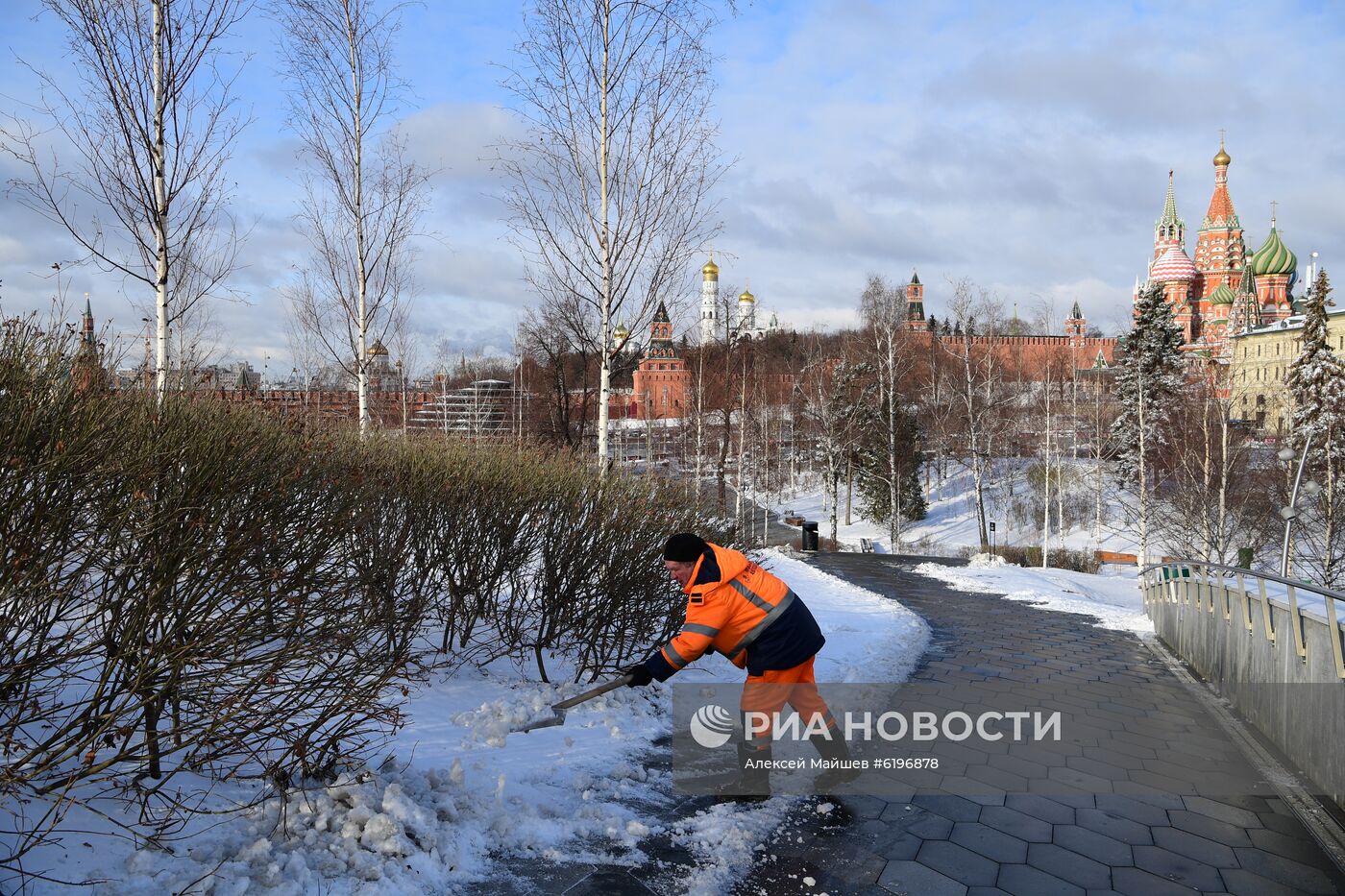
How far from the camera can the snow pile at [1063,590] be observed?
43.3ft

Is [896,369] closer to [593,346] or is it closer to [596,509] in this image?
[593,346]

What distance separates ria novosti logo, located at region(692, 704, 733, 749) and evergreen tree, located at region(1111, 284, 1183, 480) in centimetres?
3780

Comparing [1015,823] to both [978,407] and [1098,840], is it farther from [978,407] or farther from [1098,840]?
[978,407]

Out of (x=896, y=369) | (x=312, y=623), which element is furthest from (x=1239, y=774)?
(x=896, y=369)

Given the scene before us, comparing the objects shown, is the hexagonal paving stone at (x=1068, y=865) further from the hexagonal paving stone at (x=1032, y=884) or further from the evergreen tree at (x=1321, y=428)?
the evergreen tree at (x=1321, y=428)

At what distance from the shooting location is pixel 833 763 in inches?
208

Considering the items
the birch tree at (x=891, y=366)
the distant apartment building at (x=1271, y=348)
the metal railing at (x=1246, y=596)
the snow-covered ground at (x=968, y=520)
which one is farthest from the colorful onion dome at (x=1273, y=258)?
the metal railing at (x=1246, y=596)

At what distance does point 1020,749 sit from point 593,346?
274 inches

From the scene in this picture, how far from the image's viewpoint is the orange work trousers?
4.91 m

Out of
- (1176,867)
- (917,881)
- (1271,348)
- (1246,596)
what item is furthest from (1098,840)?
(1271,348)

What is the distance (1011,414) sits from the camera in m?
45.8

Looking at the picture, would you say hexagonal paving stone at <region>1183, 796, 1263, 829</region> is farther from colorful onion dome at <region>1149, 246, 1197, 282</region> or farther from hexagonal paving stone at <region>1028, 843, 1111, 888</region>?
colorful onion dome at <region>1149, 246, 1197, 282</region>

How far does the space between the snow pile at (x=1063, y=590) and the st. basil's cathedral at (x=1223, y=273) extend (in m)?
76.8

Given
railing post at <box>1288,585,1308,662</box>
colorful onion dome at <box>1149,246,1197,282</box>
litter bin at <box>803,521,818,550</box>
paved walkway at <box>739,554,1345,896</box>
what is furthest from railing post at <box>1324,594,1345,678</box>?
colorful onion dome at <box>1149,246,1197,282</box>
